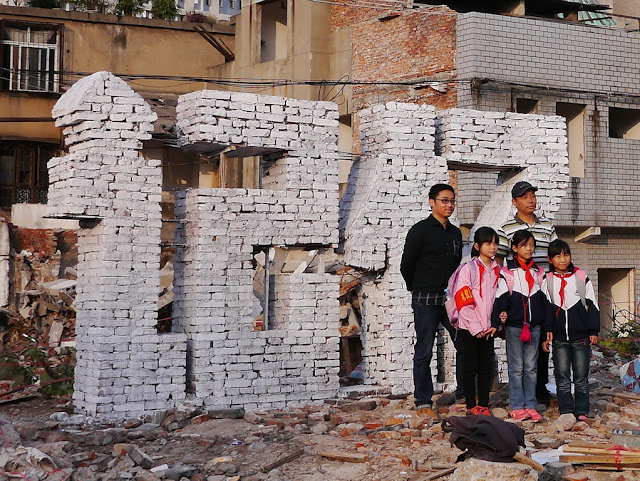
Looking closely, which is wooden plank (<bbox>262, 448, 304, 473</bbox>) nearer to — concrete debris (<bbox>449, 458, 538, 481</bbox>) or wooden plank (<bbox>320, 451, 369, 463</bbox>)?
wooden plank (<bbox>320, 451, 369, 463</bbox>)

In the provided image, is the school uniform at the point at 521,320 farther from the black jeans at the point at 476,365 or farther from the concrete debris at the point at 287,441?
the concrete debris at the point at 287,441

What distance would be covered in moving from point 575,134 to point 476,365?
37.6ft

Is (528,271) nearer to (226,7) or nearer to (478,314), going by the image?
(478,314)

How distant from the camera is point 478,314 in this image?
805 centimetres

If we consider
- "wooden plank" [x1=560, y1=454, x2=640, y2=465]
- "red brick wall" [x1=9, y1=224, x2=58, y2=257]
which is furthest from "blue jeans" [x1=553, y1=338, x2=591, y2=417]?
"red brick wall" [x1=9, y1=224, x2=58, y2=257]

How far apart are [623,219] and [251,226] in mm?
11460

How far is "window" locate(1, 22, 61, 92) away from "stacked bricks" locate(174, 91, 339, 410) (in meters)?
15.6

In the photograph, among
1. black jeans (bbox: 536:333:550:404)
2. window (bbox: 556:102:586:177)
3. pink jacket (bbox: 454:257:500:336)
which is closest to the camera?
pink jacket (bbox: 454:257:500:336)

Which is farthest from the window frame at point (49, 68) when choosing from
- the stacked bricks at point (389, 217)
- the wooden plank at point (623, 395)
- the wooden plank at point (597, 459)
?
the wooden plank at point (597, 459)

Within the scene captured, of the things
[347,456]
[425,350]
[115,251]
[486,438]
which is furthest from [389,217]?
[486,438]

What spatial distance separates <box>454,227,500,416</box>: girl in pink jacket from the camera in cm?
800

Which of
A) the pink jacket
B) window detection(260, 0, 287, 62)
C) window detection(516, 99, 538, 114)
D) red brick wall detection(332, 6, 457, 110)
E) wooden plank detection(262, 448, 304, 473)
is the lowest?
wooden plank detection(262, 448, 304, 473)

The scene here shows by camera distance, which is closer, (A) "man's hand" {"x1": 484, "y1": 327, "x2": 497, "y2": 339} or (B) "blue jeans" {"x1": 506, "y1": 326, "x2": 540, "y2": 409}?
(A) "man's hand" {"x1": 484, "y1": 327, "x2": 497, "y2": 339}

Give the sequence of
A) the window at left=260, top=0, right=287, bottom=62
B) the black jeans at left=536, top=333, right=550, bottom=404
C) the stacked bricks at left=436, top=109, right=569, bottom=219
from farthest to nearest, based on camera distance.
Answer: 1. the window at left=260, top=0, right=287, bottom=62
2. the stacked bricks at left=436, top=109, right=569, bottom=219
3. the black jeans at left=536, top=333, right=550, bottom=404
